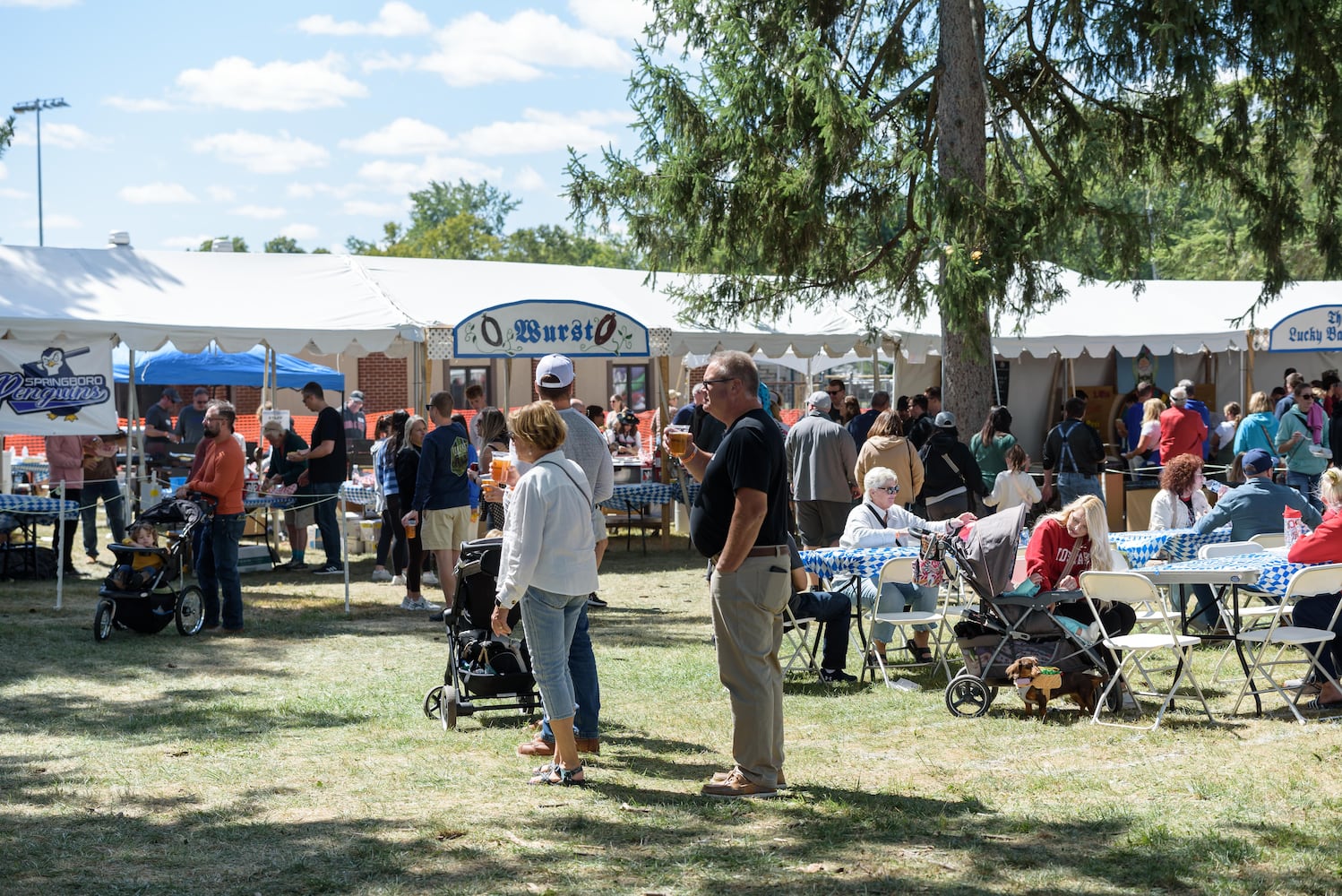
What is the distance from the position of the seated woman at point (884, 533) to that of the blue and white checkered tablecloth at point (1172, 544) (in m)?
1.23

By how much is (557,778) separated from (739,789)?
2.57 feet

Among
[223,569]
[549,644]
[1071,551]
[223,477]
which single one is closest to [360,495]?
[223,569]

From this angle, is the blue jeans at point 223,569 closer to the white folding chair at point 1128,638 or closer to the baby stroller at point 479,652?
the baby stroller at point 479,652

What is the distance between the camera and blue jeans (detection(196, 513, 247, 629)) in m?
9.87

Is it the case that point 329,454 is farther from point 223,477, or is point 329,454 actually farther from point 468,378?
point 468,378

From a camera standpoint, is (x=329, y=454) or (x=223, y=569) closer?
(x=223, y=569)

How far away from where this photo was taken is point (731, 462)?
502cm

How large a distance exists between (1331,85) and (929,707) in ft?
28.1

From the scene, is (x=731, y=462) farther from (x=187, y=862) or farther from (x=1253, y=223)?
(x=1253, y=223)

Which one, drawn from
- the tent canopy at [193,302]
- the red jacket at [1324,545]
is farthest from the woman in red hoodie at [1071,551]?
the tent canopy at [193,302]

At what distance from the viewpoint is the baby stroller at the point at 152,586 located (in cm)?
965

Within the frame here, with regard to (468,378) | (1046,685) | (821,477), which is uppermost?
(468,378)

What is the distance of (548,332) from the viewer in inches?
552

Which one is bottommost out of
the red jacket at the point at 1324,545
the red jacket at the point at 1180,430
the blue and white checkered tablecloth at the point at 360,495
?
the red jacket at the point at 1324,545
